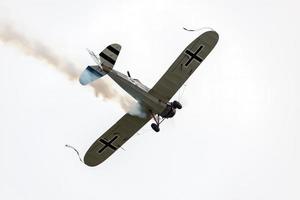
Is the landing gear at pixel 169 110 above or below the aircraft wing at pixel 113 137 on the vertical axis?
above

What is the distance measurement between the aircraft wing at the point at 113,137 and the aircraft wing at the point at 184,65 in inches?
70.2

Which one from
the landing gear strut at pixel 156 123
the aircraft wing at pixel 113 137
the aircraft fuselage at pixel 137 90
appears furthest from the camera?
the aircraft wing at pixel 113 137

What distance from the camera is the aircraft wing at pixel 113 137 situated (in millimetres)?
36438

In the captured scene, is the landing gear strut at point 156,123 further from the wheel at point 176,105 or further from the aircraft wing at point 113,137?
the wheel at point 176,105

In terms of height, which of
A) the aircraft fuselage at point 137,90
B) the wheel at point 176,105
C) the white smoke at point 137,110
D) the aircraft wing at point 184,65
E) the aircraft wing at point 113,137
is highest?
the aircraft wing at point 184,65

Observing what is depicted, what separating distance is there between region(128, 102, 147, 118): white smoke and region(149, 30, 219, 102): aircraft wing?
3.52 feet

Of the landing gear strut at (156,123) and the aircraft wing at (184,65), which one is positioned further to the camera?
the landing gear strut at (156,123)

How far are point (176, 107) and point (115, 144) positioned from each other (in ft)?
11.6

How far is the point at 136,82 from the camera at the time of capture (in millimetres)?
34594

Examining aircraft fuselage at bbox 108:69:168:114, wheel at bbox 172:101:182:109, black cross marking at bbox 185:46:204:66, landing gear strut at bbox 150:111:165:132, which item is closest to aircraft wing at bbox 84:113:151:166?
landing gear strut at bbox 150:111:165:132

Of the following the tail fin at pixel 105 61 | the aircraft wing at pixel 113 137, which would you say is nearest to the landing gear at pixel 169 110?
the aircraft wing at pixel 113 137

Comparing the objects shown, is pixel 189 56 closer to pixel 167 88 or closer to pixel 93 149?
pixel 167 88

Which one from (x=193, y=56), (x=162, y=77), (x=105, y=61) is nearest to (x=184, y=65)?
(x=193, y=56)

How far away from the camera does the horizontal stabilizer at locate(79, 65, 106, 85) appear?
33.5m
